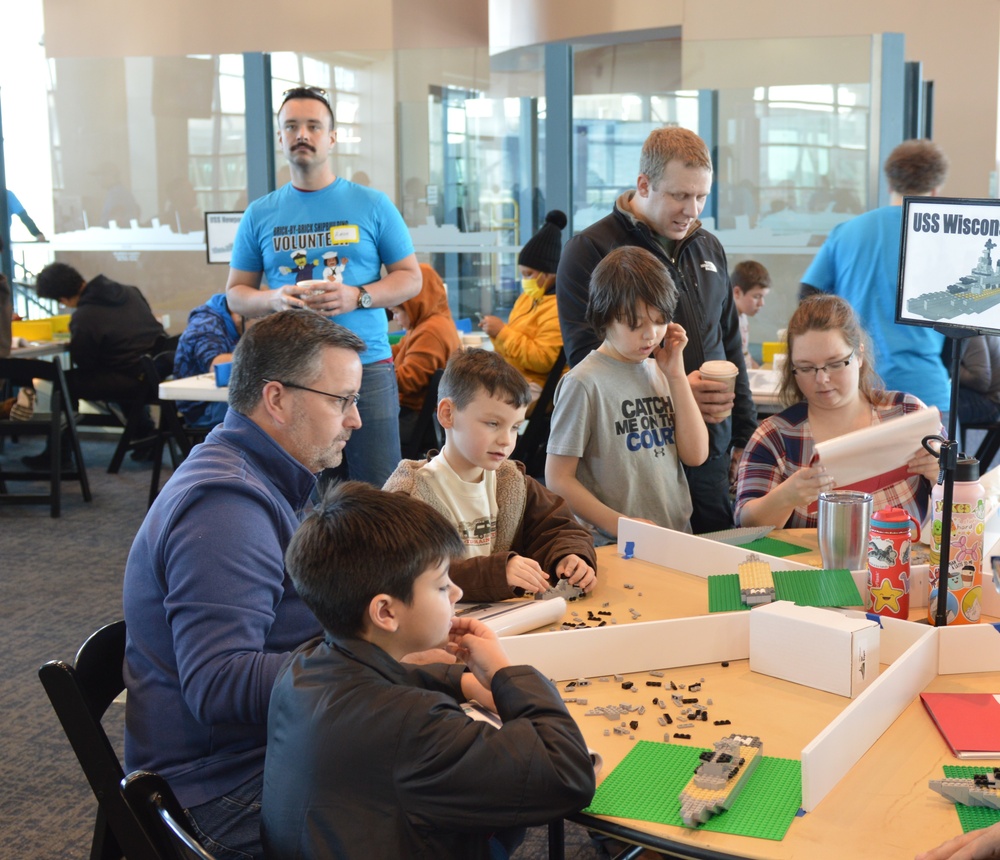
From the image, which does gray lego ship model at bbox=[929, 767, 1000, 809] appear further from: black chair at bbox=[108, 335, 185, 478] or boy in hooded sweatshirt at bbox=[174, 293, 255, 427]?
black chair at bbox=[108, 335, 185, 478]

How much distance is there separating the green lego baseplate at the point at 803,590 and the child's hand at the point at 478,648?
537mm

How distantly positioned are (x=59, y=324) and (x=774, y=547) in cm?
583

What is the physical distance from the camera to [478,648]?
1425mm

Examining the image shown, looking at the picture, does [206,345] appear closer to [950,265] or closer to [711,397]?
[711,397]

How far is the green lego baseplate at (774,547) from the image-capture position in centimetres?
225

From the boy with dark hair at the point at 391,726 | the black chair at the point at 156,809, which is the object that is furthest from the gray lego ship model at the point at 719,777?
the black chair at the point at 156,809

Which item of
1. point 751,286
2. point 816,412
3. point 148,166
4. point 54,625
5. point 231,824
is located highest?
point 148,166

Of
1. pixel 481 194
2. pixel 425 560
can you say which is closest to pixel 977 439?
pixel 481 194

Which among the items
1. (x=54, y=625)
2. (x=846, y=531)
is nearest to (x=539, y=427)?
(x=54, y=625)

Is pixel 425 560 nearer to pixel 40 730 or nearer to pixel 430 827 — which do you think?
pixel 430 827

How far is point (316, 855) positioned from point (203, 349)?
173 inches

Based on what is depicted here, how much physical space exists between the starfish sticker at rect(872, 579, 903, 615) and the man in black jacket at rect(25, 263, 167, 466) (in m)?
5.35

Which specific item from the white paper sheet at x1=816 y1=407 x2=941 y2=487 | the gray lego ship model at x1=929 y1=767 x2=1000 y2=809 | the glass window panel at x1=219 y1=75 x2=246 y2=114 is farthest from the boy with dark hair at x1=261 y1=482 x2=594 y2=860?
the glass window panel at x1=219 y1=75 x2=246 y2=114

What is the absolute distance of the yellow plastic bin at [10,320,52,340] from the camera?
6.70m
